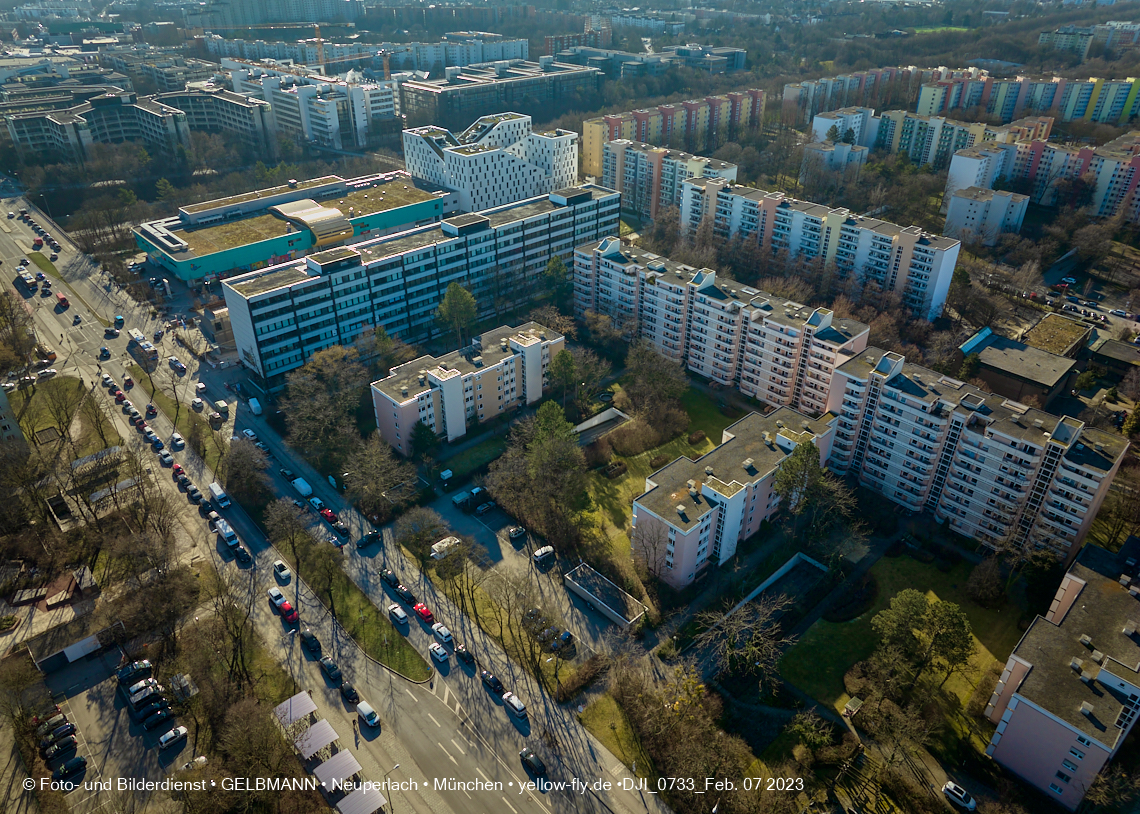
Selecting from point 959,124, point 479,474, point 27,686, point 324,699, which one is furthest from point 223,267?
point 959,124

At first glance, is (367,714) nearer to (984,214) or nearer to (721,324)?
(721,324)

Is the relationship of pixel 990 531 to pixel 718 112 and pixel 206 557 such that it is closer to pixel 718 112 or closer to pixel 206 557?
pixel 206 557

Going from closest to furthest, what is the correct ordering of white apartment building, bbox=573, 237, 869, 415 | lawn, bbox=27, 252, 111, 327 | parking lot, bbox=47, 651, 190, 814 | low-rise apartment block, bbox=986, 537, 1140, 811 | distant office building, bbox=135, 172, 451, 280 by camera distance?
1. low-rise apartment block, bbox=986, 537, 1140, 811
2. parking lot, bbox=47, 651, 190, 814
3. white apartment building, bbox=573, 237, 869, 415
4. lawn, bbox=27, 252, 111, 327
5. distant office building, bbox=135, 172, 451, 280

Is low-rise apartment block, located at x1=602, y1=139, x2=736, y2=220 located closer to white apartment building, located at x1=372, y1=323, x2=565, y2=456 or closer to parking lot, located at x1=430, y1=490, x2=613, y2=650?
white apartment building, located at x1=372, y1=323, x2=565, y2=456

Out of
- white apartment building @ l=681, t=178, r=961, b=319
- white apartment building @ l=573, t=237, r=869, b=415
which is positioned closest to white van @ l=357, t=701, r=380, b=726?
white apartment building @ l=573, t=237, r=869, b=415

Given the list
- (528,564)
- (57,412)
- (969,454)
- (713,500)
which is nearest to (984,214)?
(969,454)

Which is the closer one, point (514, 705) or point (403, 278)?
point (514, 705)
